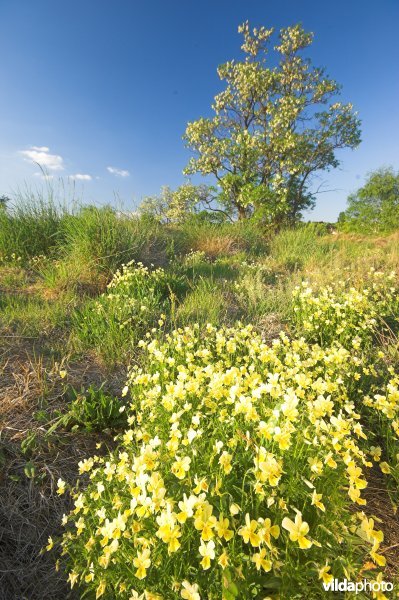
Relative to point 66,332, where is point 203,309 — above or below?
above

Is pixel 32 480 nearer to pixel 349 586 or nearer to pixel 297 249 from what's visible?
pixel 349 586

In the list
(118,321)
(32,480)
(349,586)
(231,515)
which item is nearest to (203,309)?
(118,321)

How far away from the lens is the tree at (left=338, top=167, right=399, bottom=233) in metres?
16.9

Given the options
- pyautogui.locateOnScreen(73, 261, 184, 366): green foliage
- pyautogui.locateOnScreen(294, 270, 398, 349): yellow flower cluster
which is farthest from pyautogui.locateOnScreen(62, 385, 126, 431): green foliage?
pyautogui.locateOnScreen(294, 270, 398, 349): yellow flower cluster

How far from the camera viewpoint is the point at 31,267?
6023mm

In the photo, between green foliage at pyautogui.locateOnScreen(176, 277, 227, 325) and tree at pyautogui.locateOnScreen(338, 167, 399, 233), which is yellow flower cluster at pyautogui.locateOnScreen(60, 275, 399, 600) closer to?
green foliage at pyautogui.locateOnScreen(176, 277, 227, 325)

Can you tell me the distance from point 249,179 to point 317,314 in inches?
608

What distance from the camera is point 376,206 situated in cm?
1791

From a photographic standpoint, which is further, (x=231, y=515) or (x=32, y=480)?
(x=32, y=480)

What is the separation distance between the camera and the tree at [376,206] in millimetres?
16922

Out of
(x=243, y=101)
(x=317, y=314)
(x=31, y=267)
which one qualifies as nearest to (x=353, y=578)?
(x=317, y=314)

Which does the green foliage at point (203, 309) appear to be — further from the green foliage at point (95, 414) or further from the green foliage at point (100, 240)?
the green foliage at point (100, 240)

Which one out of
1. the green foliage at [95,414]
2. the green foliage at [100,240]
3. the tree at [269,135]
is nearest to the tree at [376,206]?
the tree at [269,135]

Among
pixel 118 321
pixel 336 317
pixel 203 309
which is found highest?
pixel 336 317
